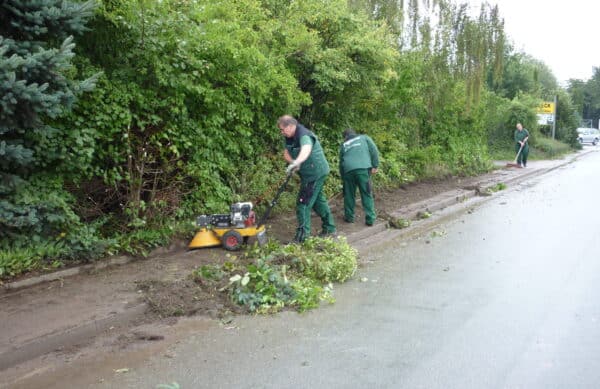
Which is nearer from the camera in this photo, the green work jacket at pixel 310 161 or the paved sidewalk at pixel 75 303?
the paved sidewalk at pixel 75 303

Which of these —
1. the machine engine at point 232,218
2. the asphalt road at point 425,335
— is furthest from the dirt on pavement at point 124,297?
the asphalt road at point 425,335

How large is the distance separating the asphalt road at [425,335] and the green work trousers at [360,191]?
194 centimetres

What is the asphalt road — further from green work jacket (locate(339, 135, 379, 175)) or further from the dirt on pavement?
green work jacket (locate(339, 135, 379, 175))

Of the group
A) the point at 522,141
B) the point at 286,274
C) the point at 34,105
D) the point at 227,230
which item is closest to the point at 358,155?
the point at 227,230

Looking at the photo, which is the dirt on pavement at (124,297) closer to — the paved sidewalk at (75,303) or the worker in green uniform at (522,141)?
the paved sidewalk at (75,303)

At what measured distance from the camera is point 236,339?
5.48 metres

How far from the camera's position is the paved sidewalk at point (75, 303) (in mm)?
5156

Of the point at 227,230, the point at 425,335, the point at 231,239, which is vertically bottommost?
the point at 425,335

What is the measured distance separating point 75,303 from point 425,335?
338cm

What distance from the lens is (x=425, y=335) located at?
5.41 m

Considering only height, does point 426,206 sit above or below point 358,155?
below

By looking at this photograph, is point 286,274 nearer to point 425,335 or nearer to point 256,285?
point 256,285

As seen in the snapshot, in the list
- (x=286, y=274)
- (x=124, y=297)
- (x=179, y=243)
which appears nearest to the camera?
(x=124, y=297)

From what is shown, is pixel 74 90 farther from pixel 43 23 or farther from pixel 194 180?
pixel 194 180
